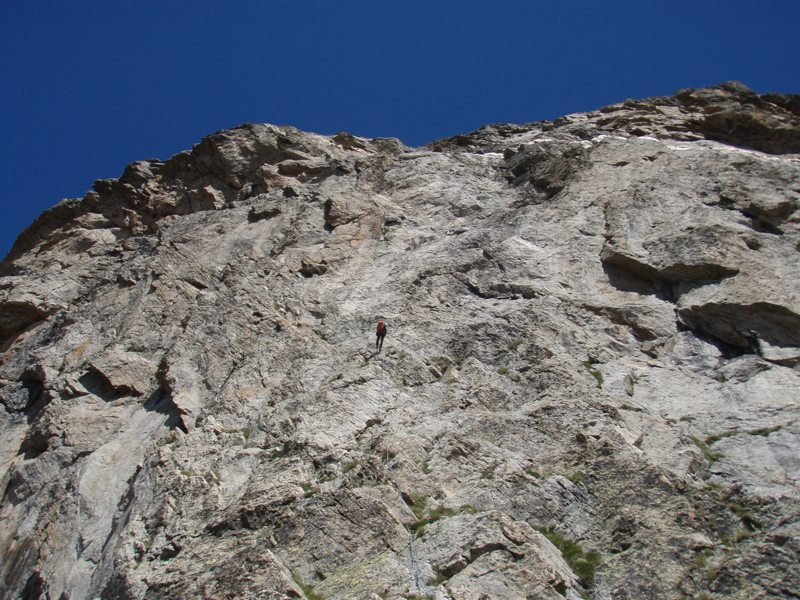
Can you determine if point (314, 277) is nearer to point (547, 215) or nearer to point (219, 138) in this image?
point (547, 215)

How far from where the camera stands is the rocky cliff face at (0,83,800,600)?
10422mm

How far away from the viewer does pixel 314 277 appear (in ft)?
66.7

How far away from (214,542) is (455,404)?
19.8 feet

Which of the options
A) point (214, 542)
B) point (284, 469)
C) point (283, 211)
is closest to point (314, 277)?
point (283, 211)

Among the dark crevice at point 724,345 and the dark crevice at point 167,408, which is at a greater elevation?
the dark crevice at point 724,345

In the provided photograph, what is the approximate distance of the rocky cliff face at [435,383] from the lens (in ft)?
34.2

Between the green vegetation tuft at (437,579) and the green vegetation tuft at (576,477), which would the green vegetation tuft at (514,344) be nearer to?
the green vegetation tuft at (576,477)

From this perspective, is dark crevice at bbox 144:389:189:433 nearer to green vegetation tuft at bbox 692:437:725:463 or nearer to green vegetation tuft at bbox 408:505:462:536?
green vegetation tuft at bbox 408:505:462:536

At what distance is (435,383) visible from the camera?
15055 mm

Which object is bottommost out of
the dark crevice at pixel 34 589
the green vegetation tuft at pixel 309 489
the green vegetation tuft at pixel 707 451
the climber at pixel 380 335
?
the dark crevice at pixel 34 589

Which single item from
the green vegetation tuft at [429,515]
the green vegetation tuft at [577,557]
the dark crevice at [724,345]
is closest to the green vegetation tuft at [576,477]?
the green vegetation tuft at [577,557]

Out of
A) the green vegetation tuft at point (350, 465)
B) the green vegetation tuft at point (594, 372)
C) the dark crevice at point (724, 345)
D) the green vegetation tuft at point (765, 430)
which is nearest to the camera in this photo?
the green vegetation tuft at point (765, 430)

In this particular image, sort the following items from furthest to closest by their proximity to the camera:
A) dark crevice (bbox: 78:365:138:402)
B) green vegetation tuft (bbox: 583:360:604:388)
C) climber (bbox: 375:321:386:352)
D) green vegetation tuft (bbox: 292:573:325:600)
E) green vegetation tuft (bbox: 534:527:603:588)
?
dark crevice (bbox: 78:365:138:402) → climber (bbox: 375:321:386:352) → green vegetation tuft (bbox: 583:360:604:388) → green vegetation tuft (bbox: 534:527:603:588) → green vegetation tuft (bbox: 292:573:325:600)

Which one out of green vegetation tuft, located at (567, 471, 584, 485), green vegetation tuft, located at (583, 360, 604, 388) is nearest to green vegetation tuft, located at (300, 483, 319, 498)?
green vegetation tuft, located at (567, 471, 584, 485)
